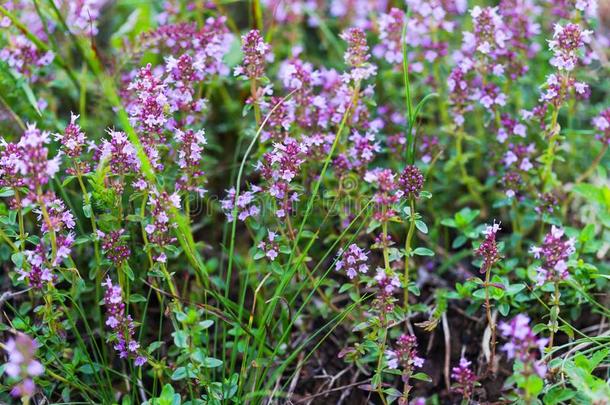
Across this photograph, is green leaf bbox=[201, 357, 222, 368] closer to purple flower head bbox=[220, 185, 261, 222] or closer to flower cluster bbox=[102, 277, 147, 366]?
flower cluster bbox=[102, 277, 147, 366]

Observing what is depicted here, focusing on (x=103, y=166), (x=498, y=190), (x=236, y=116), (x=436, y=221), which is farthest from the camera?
(x=236, y=116)

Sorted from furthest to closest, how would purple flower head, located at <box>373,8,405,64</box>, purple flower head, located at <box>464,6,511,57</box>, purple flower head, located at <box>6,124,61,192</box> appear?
purple flower head, located at <box>373,8,405,64</box> < purple flower head, located at <box>464,6,511,57</box> < purple flower head, located at <box>6,124,61,192</box>

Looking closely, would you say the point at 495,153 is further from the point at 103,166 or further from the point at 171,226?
the point at 103,166

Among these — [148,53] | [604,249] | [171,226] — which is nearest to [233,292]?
[171,226]

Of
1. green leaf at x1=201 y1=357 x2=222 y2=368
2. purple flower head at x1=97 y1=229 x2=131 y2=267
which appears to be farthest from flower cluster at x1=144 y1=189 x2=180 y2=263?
green leaf at x1=201 y1=357 x2=222 y2=368

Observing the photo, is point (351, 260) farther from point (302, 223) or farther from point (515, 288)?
point (515, 288)

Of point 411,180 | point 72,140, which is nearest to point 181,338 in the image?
point 72,140

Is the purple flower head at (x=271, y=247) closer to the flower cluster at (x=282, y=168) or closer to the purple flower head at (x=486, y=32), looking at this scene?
the flower cluster at (x=282, y=168)

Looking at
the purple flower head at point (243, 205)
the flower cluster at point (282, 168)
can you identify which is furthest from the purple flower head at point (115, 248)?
the flower cluster at point (282, 168)
